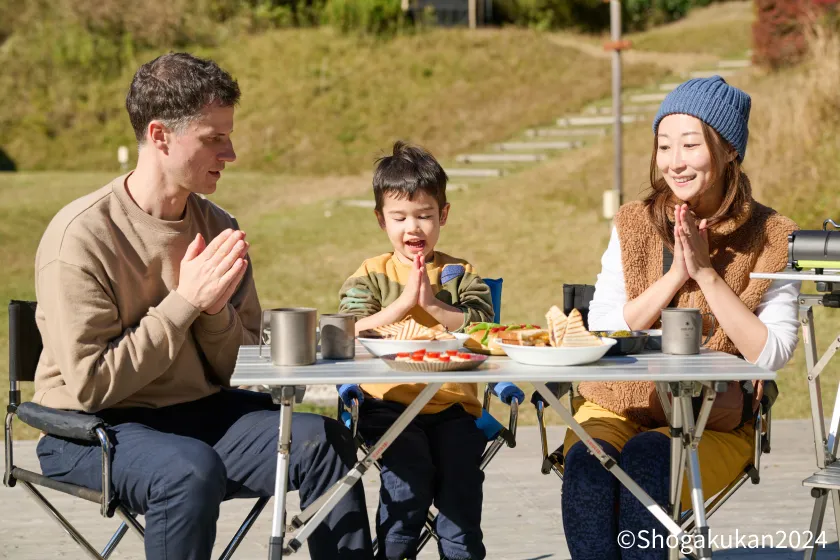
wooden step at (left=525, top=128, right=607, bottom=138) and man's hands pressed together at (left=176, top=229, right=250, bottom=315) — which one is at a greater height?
wooden step at (left=525, top=128, right=607, bottom=138)

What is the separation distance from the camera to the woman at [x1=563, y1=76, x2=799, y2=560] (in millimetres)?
2729

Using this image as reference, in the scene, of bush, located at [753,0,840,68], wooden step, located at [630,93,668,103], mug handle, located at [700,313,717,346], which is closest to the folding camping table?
mug handle, located at [700,313,717,346]

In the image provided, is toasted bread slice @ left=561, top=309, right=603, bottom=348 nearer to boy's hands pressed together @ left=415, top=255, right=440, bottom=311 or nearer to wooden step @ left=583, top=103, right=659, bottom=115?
boy's hands pressed together @ left=415, top=255, right=440, bottom=311

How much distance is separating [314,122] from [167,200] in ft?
58.5

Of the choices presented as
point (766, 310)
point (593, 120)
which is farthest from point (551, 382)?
point (593, 120)

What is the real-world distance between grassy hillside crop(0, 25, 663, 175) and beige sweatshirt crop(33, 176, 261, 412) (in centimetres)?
1519

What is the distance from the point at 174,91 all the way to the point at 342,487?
108 centimetres

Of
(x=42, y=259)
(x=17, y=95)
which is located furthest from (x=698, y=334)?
(x=17, y=95)

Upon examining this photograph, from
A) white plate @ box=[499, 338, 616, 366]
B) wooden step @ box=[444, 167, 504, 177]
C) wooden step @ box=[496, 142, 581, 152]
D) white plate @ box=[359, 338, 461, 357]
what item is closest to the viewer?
white plate @ box=[499, 338, 616, 366]

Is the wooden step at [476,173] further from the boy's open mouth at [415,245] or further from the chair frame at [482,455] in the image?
the chair frame at [482,455]

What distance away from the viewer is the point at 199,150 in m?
2.79

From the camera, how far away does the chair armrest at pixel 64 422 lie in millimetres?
2553

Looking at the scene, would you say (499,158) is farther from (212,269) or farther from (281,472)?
(281,472)

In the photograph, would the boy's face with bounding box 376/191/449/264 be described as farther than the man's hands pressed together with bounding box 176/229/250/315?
Yes
